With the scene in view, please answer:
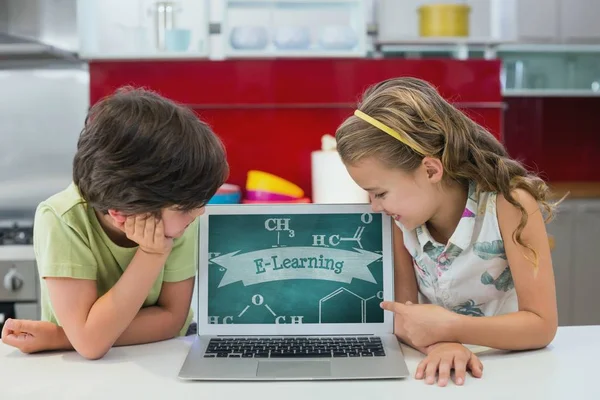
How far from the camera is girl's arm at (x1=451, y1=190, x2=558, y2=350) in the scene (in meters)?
1.17

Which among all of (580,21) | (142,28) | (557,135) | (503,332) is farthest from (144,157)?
(557,135)

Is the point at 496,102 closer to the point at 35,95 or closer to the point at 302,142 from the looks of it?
the point at 302,142

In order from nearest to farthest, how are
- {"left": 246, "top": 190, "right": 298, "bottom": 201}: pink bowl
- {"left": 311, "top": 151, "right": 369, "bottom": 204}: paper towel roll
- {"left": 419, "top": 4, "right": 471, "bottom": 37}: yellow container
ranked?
{"left": 311, "top": 151, "right": 369, "bottom": 204}: paper towel roll, {"left": 246, "top": 190, "right": 298, "bottom": 201}: pink bowl, {"left": 419, "top": 4, "right": 471, "bottom": 37}: yellow container

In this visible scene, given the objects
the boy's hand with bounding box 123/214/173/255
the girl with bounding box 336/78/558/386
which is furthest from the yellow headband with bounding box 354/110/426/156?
the boy's hand with bounding box 123/214/173/255

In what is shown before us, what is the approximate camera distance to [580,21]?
383 cm

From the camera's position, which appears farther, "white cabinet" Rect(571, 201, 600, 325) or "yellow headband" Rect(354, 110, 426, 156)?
"white cabinet" Rect(571, 201, 600, 325)

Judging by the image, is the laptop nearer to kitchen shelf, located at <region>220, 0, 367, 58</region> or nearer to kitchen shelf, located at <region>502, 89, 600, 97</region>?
kitchen shelf, located at <region>220, 0, 367, 58</region>

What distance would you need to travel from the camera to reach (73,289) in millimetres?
1196

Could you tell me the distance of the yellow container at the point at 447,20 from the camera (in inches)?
121

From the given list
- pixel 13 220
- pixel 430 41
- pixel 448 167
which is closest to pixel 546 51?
pixel 430 41

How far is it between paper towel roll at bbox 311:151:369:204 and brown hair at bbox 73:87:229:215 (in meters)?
1.35

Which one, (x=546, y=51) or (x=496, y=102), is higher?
(x=546, y=51)

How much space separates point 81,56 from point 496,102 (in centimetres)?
152

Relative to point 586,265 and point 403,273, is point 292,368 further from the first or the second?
point 586,265
